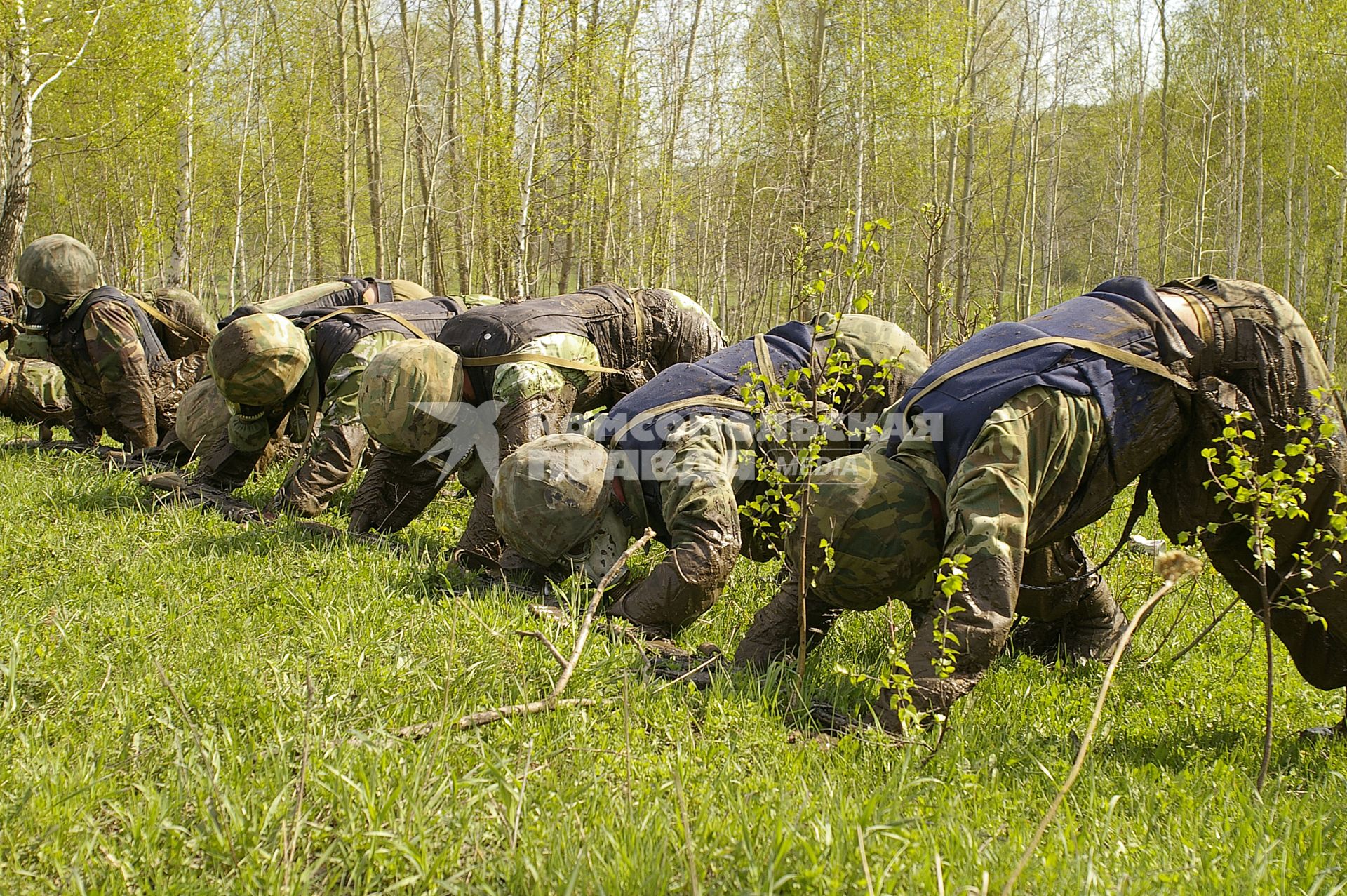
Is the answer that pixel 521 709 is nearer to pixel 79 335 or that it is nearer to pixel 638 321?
pixel 638 321

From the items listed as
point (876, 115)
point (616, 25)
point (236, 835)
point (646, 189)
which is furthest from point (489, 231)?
point (236, 835)

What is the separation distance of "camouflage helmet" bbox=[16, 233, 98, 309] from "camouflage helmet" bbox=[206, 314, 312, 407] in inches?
121

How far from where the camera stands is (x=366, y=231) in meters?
32.0

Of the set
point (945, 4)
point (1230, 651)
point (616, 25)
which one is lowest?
point (1230, 651)

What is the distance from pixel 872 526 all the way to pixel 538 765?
1.43 meters

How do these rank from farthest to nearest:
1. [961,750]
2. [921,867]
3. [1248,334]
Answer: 1. [1248,334]
2. [961,750]
3. [921,867]

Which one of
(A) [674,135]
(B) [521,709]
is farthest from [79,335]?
(A) [674,135]

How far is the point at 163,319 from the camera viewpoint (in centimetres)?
938

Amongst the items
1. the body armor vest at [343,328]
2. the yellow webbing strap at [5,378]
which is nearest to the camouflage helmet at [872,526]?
the body armor vest at [343,328]

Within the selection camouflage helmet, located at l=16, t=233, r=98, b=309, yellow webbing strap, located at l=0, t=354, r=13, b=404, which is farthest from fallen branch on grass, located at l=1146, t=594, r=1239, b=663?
yellow webbing strap, located at l=0, t=354, r=13, b=404

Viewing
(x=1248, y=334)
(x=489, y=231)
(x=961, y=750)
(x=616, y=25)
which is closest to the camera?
(x=961, y=750)

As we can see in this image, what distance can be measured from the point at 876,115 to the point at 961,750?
1554 cm

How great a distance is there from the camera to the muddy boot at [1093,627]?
4.16 meters

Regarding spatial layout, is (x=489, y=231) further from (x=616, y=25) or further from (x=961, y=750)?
(x=961, y=750)
